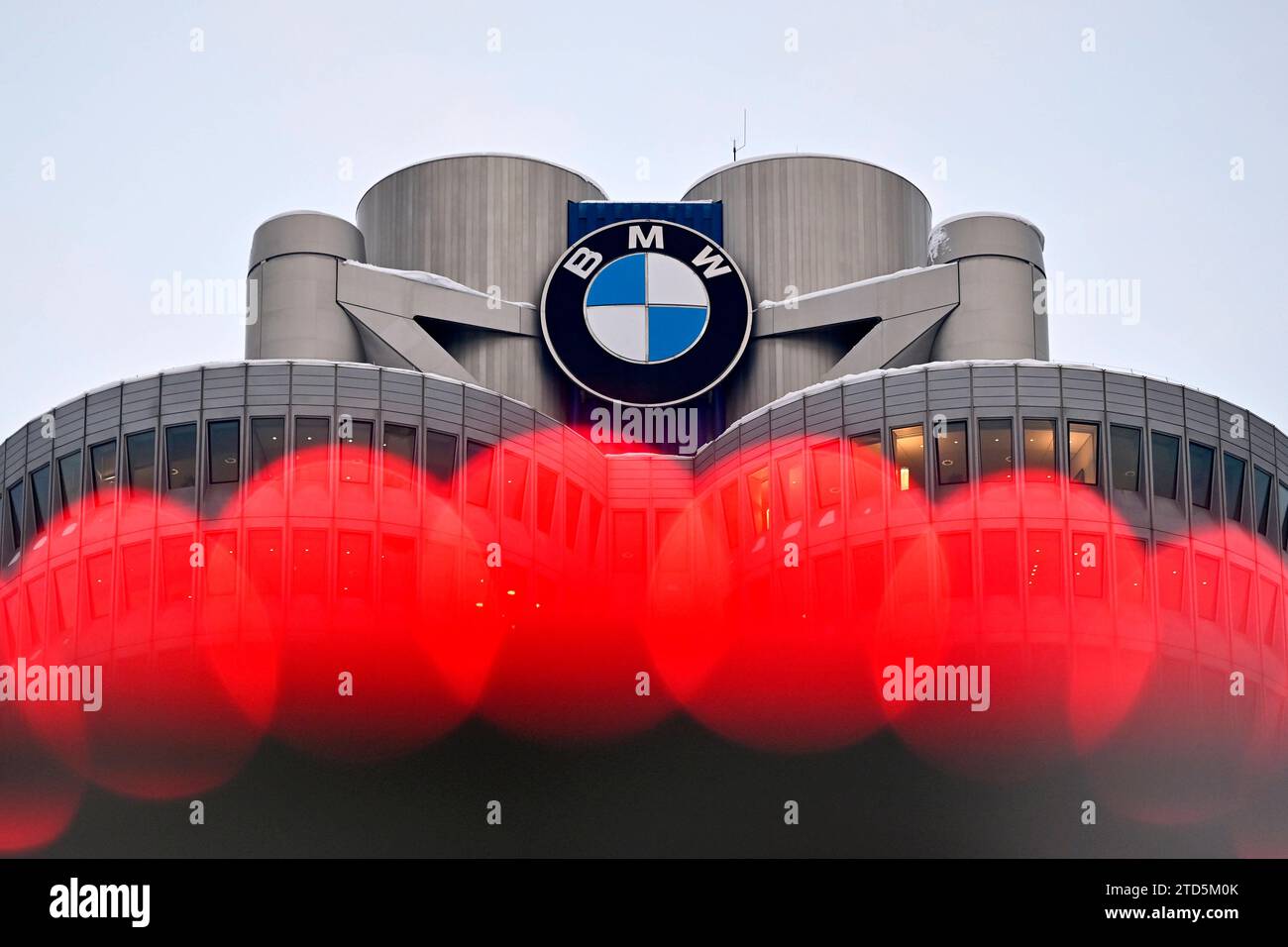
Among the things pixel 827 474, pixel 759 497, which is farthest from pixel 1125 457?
pixel 759 497

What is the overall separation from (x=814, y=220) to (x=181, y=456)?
102 feet

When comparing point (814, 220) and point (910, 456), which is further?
point (814, 220)

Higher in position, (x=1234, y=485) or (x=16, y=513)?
(x=16, y=513)

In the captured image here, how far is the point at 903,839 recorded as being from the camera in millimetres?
80000

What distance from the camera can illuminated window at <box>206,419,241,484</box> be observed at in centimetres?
8000

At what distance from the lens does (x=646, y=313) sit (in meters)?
93.3

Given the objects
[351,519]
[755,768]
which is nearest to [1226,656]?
[755,768]

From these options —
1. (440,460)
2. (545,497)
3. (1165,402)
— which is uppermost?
(1165,402)

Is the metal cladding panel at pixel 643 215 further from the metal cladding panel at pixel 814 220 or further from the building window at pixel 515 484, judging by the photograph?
the building window at pixel 515 484

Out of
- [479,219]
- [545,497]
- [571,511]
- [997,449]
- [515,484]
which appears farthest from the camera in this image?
[479,219]

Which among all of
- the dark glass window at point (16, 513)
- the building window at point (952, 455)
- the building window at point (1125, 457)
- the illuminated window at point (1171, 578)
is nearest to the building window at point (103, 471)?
the dark glass window at point (16, 513)

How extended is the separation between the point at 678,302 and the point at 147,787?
30.0 meters

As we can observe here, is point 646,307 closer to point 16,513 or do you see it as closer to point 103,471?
point 103,471

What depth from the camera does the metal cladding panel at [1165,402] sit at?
81.8 metres
